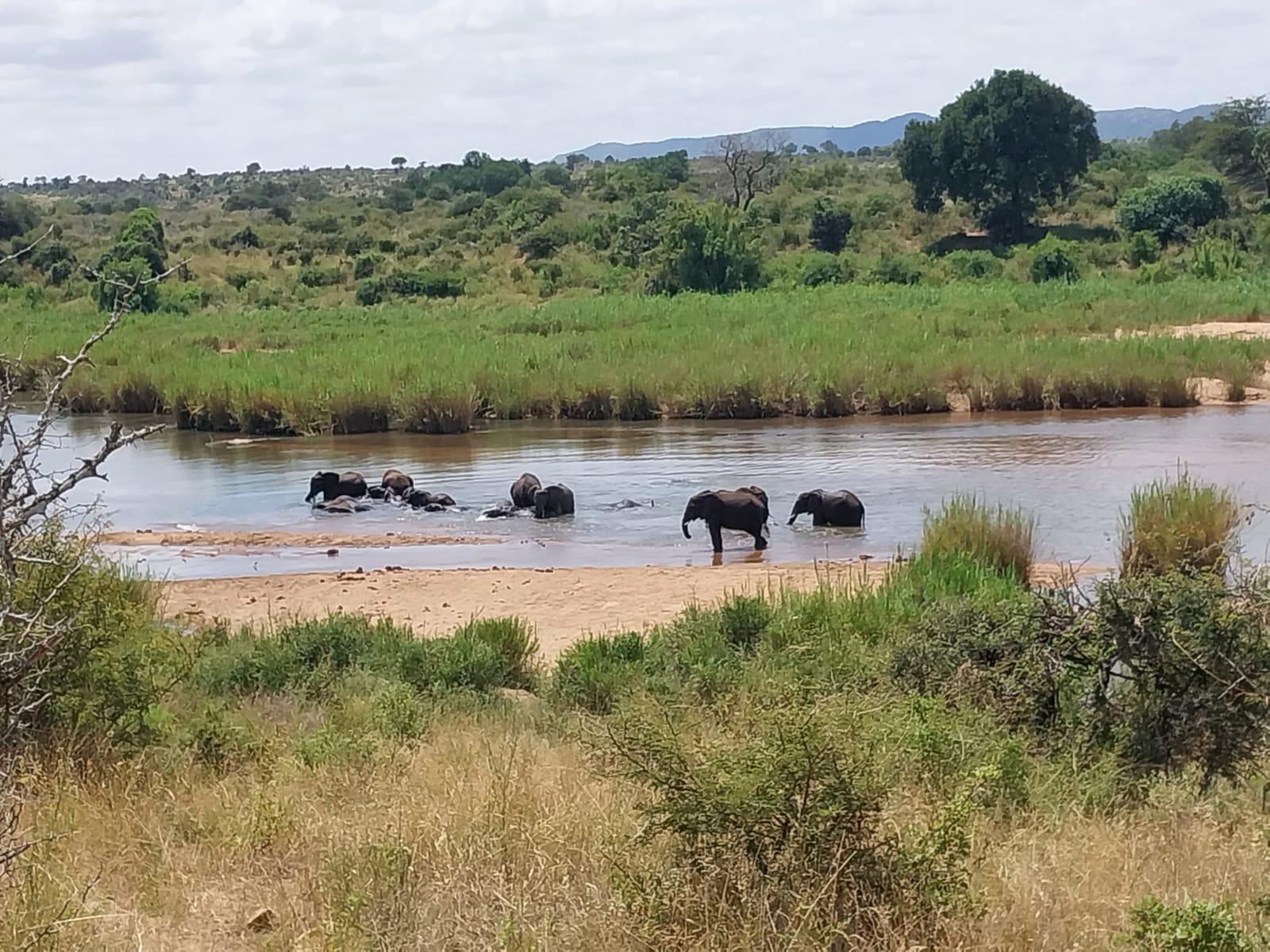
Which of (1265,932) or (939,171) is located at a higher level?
(939,171)

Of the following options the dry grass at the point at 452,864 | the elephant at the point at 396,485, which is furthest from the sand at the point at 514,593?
the dry grass at the point at 452,864

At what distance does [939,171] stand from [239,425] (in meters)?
38.1

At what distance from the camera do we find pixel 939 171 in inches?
2315

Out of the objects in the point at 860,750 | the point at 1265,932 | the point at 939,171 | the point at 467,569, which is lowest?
the point at 467,569

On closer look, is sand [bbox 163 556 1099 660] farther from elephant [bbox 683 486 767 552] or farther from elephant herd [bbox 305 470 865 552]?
elephant herd [bbox 305 470 865 552]

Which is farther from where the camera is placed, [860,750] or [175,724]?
[175,724]

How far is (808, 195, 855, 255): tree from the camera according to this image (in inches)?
2237

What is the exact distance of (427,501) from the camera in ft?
62.0

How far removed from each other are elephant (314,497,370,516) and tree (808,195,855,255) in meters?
39.8

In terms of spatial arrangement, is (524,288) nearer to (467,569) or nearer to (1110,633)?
(467,569)

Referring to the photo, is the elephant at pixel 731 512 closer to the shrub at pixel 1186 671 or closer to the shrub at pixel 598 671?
the shrub at pixel 598 671

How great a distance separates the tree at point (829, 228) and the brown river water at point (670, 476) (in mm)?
32188

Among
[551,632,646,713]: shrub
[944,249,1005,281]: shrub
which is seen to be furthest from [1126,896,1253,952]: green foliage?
[944,249,1005,281]: shrub

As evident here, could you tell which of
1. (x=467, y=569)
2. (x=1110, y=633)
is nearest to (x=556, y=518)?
(x=467, y=569)
